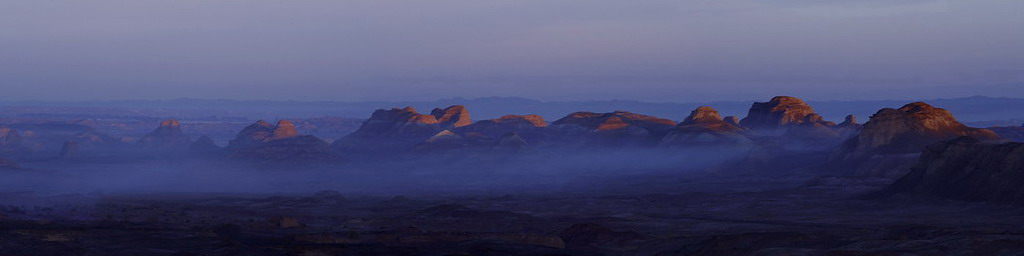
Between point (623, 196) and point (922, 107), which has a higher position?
point (922, 107)

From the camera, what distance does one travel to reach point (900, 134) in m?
180

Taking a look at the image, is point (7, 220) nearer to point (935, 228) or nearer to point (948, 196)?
point (935, 228)

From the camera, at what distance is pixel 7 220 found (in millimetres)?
84375

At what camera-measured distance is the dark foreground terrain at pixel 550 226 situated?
68062 millimetres

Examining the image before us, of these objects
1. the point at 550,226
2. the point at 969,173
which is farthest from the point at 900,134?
the point at 550,226

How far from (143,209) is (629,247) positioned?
56050 millimetres

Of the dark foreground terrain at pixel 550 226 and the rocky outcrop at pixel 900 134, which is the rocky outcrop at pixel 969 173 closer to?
the dark foreground terrain at pixel 550 226

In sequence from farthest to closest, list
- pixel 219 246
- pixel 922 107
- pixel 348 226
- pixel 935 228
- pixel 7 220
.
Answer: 1. pixel 922 107
2. pixel 348 226
3. pixel 7 220
4. pixel 935 228
5. pixel 219 246

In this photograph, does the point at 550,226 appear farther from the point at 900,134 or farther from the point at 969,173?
the point at 900,134

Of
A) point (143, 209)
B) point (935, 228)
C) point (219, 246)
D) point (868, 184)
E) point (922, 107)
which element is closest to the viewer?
point (219, 246)

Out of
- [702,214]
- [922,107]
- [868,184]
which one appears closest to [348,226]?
[702,214]

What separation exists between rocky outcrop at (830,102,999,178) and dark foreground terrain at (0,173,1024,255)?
20.6 meters

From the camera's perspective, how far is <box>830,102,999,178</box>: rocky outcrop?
173875 mm

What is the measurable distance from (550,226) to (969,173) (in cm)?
4860
